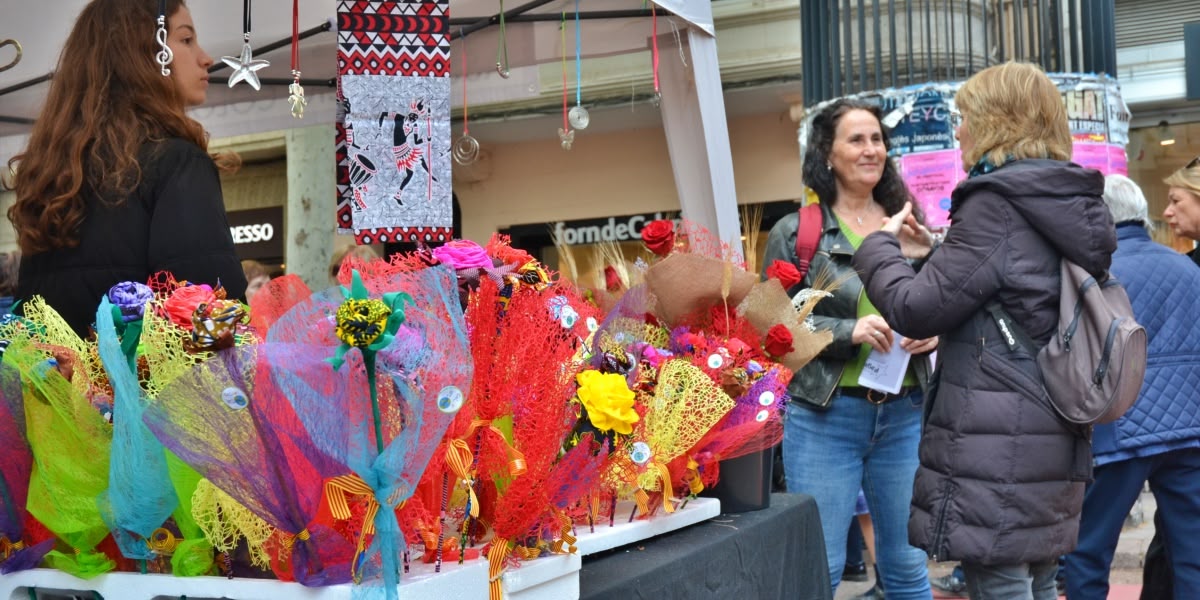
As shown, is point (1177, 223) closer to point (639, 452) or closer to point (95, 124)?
point (639, 452)

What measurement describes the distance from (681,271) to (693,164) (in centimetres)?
214

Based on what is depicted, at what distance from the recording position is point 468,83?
5000 millimetres

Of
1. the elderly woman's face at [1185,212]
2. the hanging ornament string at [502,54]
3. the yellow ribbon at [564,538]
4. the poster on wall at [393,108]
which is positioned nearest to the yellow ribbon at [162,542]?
the yellow ribbon at [564,538]

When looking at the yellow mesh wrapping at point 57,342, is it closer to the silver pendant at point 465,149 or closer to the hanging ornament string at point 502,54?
the silver pendant at point 465,149

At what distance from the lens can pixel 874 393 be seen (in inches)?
119

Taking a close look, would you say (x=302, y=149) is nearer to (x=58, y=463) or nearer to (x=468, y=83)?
(x=468, y=83)

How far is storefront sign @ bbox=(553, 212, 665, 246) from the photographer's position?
389 inches

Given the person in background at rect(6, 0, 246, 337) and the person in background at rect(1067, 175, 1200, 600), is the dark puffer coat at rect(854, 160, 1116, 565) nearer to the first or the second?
the person in background at rect(1067, 175, 1200, 600)

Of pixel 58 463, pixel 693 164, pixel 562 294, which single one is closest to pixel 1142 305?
pixel 693 164

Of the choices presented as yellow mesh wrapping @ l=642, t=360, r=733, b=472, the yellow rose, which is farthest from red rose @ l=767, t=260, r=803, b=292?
the yellow rose

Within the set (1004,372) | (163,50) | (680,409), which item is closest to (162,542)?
(680,409)

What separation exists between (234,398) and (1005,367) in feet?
5.29

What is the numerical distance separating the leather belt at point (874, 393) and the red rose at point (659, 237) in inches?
41.2

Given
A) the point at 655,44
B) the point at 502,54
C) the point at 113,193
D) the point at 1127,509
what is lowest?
the point at 1127,509
